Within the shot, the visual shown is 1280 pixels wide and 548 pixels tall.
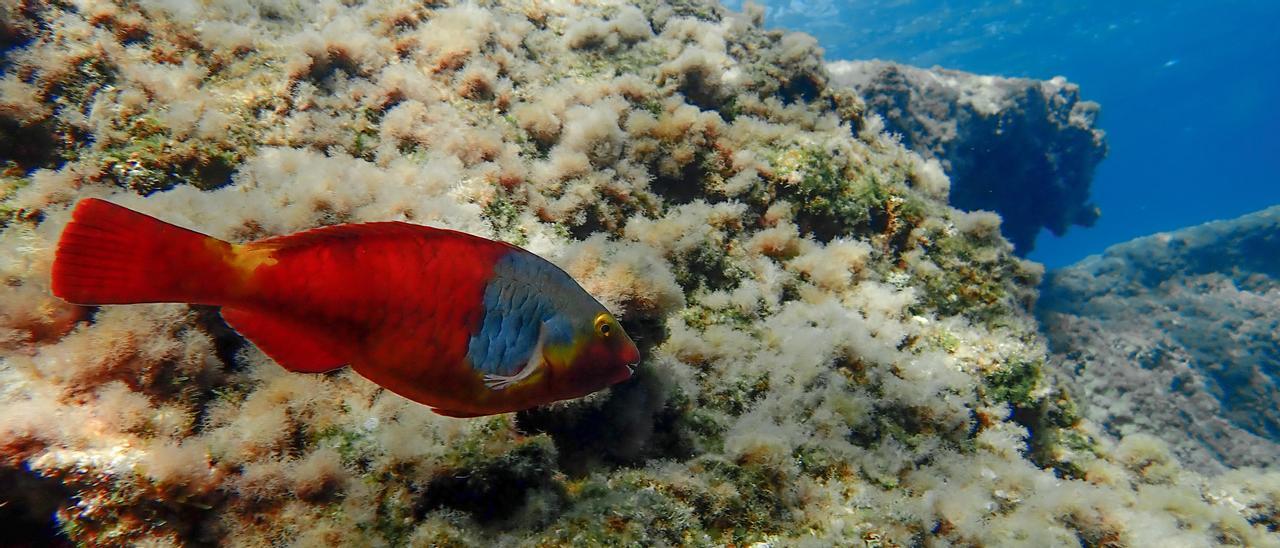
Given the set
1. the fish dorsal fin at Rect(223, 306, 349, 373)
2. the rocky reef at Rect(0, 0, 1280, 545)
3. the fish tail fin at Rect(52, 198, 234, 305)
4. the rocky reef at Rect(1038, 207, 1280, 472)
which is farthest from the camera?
the rocky reef at Rect(1038, 207, 1280, 472)

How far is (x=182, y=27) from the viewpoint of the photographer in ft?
11.1

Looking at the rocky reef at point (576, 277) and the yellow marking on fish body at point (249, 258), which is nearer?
the yellow marking on fish body at point (249, 258)

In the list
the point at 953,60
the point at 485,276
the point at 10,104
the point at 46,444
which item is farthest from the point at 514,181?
the point at 953,60

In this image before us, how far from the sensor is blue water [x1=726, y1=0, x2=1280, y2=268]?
42.5 metres

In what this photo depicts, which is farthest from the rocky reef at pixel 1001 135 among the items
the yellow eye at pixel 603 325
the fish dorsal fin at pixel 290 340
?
the fish dorsal fin at pixel 290 340

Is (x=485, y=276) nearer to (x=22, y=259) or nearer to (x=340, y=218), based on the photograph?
(x=340, y=218)

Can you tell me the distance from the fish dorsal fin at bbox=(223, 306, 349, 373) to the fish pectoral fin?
40cm

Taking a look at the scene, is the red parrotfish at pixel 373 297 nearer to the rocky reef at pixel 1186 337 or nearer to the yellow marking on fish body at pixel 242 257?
the yellow marking on fish body at pixel 242 257

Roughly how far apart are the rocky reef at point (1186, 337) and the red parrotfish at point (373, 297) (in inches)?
439

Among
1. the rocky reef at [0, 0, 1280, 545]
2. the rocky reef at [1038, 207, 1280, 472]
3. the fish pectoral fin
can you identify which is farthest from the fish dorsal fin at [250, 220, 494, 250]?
the rocky reef at [1038, 207, 1280, 472]

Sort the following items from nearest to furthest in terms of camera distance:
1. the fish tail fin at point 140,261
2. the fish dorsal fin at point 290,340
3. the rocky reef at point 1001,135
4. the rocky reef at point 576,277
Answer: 1. the fish tail fin at point 140,261
2. the fish dorsal fin at point 290,340
3. the rocky reef at point 576,277
4. the rocky reef at point 1001,135

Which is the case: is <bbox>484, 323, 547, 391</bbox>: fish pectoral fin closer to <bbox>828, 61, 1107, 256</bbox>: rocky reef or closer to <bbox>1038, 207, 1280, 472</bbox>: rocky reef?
<bbox>1038, 207, 1280, 472</bbox>: rocky reef

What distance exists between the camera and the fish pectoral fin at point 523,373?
1405 mm

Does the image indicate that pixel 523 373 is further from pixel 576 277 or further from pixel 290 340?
pixel 576 277
